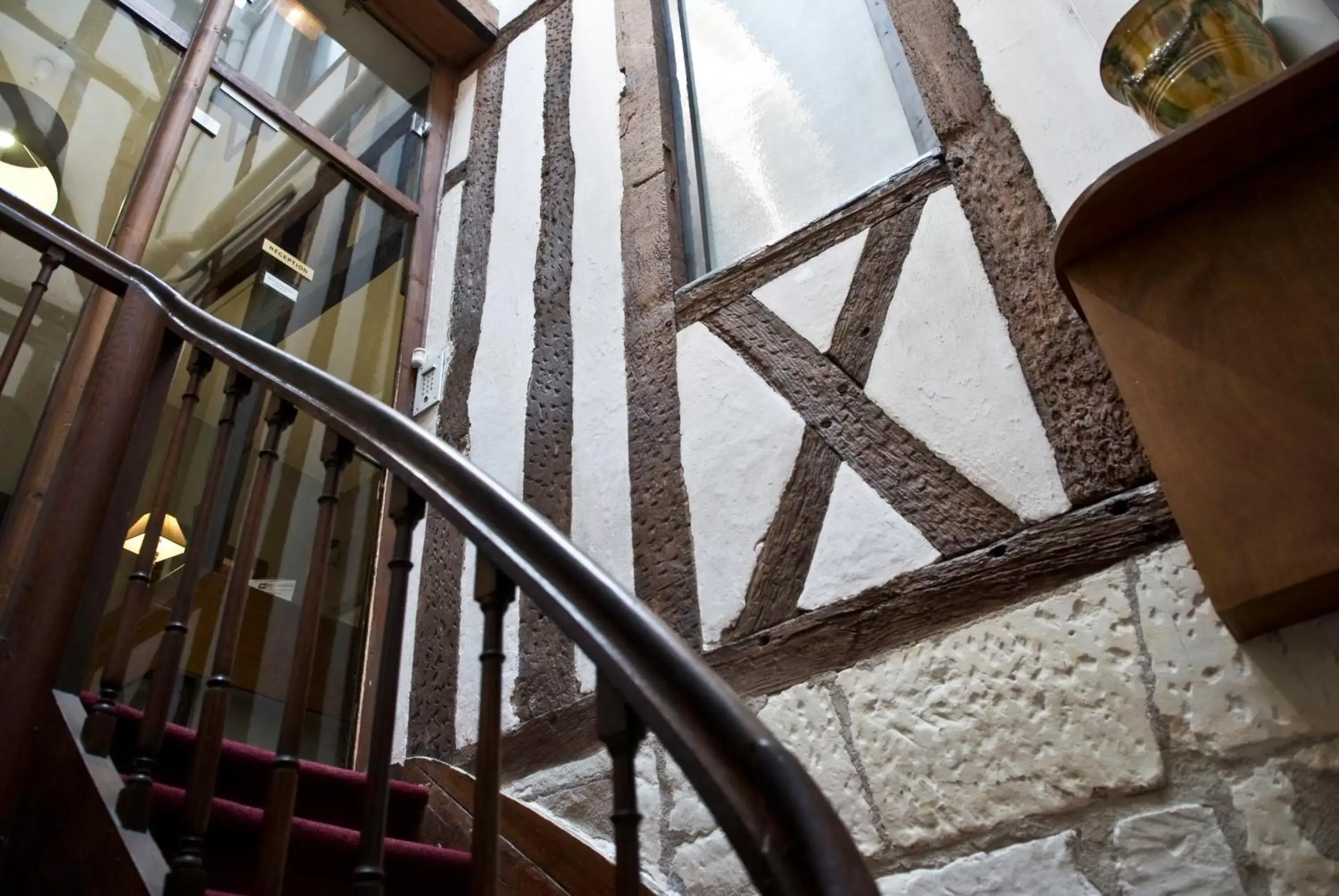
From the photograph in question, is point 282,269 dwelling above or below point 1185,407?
above

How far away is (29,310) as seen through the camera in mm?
1527

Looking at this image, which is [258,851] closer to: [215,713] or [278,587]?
[215,713]

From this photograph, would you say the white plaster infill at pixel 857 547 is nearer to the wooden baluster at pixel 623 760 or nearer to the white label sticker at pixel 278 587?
the wooden baluster at pixel 623 760

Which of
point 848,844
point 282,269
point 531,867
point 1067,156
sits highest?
point 282,269

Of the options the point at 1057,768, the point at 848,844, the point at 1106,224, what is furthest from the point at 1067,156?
the point at 848,844

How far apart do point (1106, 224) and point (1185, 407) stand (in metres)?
0.29

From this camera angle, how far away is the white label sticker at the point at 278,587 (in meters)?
2.60

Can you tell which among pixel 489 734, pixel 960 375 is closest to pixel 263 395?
pixel 960 375

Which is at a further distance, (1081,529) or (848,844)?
(1081,529)

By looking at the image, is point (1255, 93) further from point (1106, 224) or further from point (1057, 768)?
point (1057, 768)

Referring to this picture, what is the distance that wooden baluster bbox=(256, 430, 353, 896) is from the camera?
91 centimetres

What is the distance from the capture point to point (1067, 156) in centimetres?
189

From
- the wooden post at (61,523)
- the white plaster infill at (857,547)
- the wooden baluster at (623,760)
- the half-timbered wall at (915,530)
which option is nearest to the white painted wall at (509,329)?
the half-timbered wall at (915,530)

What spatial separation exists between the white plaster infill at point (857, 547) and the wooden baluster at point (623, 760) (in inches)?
41.0
